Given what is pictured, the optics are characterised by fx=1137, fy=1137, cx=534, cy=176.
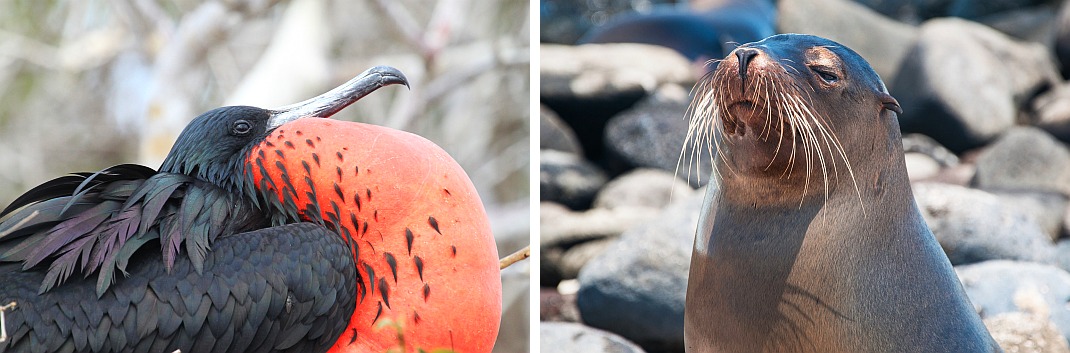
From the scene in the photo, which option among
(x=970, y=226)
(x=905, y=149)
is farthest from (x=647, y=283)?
(x=905, y=149)

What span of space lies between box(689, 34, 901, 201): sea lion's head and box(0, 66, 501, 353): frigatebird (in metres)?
0.59

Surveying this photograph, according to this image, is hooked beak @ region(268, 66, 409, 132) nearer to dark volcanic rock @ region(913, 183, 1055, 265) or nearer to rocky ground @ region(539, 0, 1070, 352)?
rocky ground @ region(539, 0, 1070, 352)

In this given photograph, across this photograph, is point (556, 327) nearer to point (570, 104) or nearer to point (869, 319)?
point (869, 319)

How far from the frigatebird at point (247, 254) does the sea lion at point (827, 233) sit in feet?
1.91

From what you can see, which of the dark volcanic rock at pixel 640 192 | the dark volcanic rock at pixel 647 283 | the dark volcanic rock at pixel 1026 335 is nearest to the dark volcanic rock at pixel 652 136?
the dark volcanic rock at pixel 640 192

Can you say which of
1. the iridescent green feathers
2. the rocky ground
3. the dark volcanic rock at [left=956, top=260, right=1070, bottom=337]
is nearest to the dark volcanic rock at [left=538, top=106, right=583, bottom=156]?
the rocky ground

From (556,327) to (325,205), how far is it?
2.07 m

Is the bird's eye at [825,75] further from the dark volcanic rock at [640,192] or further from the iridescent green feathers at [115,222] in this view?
the dark volcanic rock at [640,192]

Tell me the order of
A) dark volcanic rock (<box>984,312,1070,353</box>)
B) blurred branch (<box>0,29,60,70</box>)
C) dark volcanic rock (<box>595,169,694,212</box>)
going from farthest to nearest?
blurred branch (<box>0,29,60,70</box>) → dark volcanic rock (<box>595,169,694,212</box>) → dark volcanic rock (<box>984,312,1070,353</box>)

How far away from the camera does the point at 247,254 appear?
216cm

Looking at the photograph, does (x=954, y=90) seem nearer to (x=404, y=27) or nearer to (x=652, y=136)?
(x=652, y=136)

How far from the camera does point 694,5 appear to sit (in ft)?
24.2

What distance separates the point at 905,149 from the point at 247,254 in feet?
17.3

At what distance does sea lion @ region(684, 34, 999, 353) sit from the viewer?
97.0 inches
